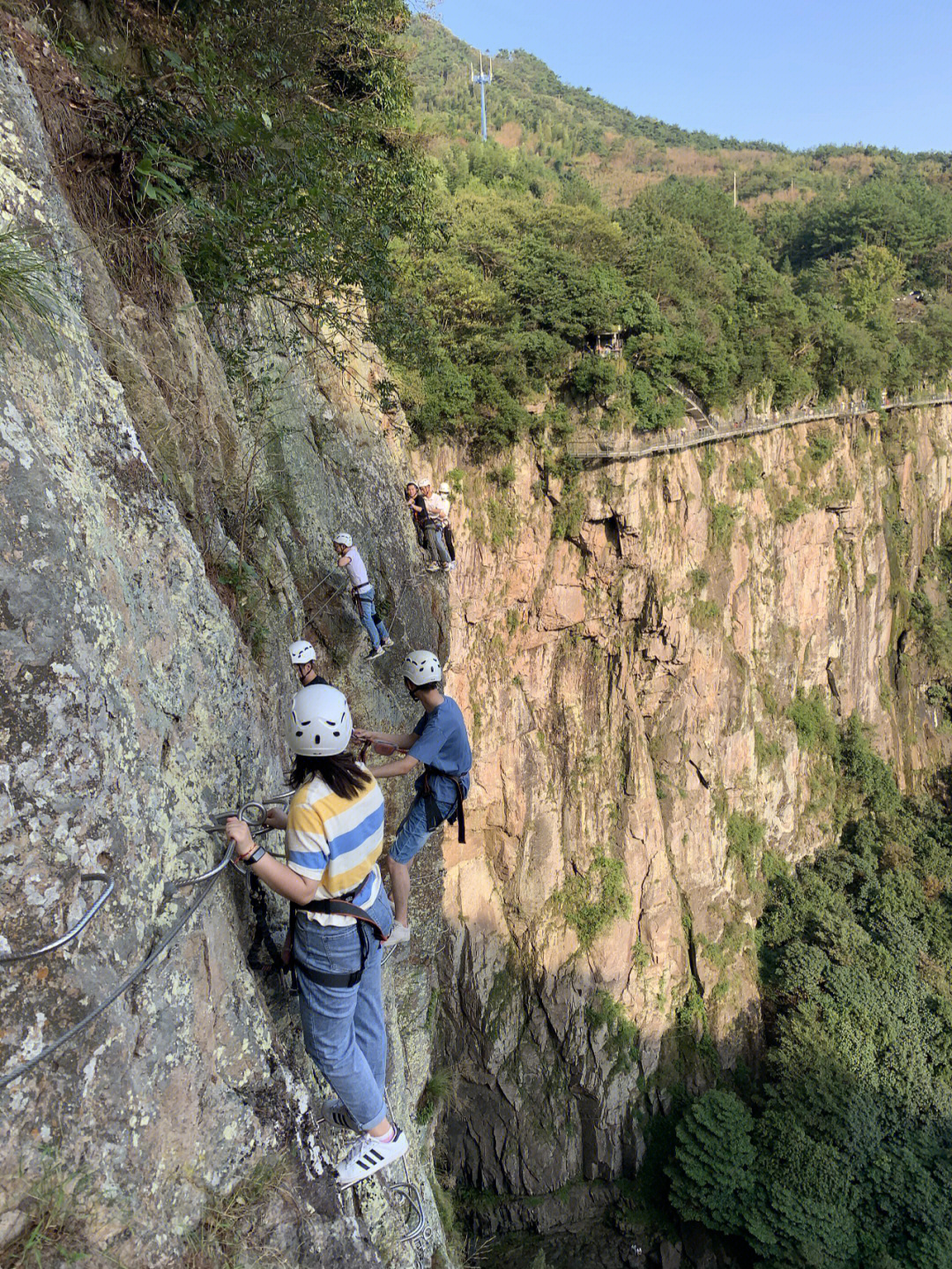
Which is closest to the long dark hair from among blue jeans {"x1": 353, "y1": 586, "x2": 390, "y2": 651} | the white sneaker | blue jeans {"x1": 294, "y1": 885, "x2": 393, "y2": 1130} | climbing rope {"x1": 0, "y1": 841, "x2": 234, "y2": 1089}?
climbing rope {"x1": 0, "y1": 841, "x2": 234, "y2": 1089}

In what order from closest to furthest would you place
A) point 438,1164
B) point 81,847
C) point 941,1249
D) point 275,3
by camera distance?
point 81,847 → point 275,3 → point 941,1249 → point 438,1164

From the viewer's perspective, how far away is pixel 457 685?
59.8ft

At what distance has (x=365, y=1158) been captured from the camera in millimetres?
3303

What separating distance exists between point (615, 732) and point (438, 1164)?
10712mm

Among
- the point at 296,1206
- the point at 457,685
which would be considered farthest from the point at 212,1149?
the point at 457,685

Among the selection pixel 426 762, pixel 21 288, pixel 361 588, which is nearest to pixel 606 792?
pixel 361 588

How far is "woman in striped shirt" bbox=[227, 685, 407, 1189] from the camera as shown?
107 inches

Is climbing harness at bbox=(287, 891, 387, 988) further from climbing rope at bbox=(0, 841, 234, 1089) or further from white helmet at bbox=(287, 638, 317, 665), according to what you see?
white helmet at bbox=(287, 638, 317, 665)

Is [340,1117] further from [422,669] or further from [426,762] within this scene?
[422,669]

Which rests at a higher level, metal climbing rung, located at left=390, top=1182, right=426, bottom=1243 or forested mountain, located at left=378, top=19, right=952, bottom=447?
forested mountain, located at left=378, top=19, right=952, bottom=447

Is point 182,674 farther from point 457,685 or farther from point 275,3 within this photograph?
point 457,685

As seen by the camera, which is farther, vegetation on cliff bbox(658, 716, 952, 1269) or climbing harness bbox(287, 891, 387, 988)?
vegetation on cliff bbox(658, 716, 952, 1269)

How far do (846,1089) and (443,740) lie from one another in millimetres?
19207

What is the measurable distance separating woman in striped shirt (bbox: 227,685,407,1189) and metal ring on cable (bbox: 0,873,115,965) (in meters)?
0.44
